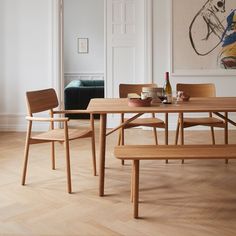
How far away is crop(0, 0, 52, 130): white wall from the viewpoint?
609 cm

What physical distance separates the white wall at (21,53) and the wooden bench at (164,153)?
3.79 metres

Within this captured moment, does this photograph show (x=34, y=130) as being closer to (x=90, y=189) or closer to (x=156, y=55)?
(x=156, y=55)

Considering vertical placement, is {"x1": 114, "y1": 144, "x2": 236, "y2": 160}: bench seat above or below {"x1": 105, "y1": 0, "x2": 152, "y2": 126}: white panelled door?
below

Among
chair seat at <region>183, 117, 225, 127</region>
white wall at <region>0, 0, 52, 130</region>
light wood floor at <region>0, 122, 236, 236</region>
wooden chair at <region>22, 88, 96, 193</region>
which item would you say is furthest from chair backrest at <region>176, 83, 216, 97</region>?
white wall at <region>0, 0, 52, 130</region>

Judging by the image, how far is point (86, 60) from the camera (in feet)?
32.6

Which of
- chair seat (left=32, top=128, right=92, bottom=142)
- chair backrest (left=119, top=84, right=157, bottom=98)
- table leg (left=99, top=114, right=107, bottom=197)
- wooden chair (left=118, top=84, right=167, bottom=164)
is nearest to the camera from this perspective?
table leg (left=99, top=114, right=107, bottom=197)

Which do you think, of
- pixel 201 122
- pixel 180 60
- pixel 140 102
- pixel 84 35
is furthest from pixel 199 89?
pixel 84 35

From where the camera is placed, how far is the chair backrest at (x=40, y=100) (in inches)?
131

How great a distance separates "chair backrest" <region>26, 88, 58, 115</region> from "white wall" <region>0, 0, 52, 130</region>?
8.46 feet

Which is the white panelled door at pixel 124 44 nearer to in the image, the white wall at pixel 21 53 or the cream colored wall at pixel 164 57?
the cream colored wall at pixel 164 57

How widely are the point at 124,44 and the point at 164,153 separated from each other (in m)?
3.93

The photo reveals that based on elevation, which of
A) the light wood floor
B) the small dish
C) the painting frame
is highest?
the painting frame

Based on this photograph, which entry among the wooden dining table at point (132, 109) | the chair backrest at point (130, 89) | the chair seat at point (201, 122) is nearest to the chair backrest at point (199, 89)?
the chair backrest at point (130, 89)

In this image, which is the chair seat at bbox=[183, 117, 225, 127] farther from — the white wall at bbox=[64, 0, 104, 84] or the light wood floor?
the white wall at bbox=[64, 0, 104, 84]
